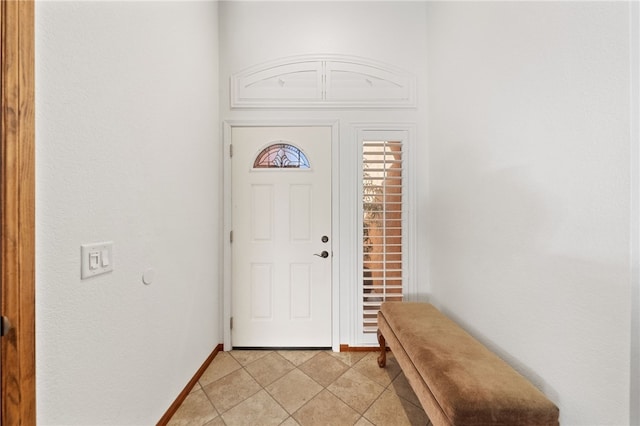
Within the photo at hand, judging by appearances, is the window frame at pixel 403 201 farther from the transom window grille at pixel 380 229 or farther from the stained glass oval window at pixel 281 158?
the stained glass oval window at pixel 281 158

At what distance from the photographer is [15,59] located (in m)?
0.72

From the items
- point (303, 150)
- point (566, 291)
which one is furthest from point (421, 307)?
point (303, 150)

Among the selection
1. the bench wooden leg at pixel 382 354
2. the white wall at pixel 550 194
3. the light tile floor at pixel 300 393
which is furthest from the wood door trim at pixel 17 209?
the white wall at pixel 550 194

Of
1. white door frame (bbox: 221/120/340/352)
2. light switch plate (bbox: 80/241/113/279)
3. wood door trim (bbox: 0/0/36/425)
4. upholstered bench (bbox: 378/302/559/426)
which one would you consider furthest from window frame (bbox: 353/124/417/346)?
wood door trim (bbox: 0/0/36/425)

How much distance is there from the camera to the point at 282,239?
2088 millimetres

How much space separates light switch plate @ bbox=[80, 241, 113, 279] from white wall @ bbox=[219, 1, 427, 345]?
1.49m

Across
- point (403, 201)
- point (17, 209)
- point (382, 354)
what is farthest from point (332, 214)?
point (17, 209)

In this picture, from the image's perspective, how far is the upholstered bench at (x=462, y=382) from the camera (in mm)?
891

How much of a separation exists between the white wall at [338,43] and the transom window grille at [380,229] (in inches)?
4.4

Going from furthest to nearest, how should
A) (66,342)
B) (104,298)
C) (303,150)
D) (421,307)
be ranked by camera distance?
(303,150) → (421,307) → (104,298) → (66,342)

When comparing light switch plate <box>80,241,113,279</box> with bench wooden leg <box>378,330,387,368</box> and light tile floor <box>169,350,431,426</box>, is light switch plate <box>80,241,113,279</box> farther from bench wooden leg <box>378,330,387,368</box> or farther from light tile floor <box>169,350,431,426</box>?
bench wooden leg <box>378,330,387,368</box>

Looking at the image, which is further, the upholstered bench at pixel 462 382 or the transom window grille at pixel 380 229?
the transom window grille at pixel 380 229

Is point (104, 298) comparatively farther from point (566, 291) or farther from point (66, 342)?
point (566, 291)

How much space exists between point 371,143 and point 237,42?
151 cm
